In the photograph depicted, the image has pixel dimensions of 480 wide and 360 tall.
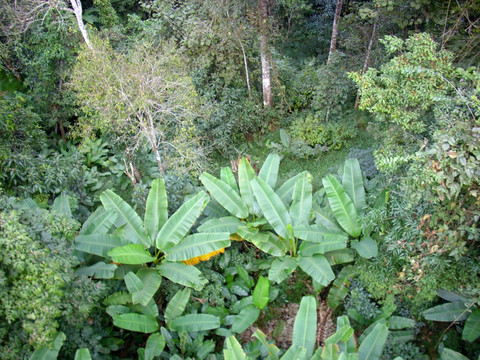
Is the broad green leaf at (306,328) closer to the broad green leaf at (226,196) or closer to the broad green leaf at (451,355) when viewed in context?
the broad green leaf at (451,355)

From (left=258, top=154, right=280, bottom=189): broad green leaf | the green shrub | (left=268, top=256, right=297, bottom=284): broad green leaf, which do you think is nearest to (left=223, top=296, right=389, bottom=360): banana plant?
(left=268, top=256, right=297, bottom=284): broad green leaf

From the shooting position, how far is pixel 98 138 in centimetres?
1059

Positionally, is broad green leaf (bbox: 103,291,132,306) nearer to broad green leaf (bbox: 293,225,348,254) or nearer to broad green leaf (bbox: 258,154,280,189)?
broad green leaf (bbox: 293,225,348,254)

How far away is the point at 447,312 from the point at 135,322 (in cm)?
485

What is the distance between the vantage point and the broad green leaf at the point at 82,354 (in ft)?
15.0

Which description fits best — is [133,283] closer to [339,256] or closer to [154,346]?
[154,346]

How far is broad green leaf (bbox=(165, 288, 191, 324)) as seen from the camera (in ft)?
Answer: 18.7

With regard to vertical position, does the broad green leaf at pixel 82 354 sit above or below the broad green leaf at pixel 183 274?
above

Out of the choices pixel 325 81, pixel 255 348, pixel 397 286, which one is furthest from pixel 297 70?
pixel 255 348

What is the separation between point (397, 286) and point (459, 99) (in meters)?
2.97

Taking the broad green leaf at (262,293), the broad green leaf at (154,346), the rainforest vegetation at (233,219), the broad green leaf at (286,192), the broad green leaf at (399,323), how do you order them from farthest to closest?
1. the broad green leaf at (286,192)
2. the broad green leaf at (262,293)
3. the broad green leaf at (399,323)
4. the broad green leaf at (154,346)
5. the rainforest vegetation at (233,219)

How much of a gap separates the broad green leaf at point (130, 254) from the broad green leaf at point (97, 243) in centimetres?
37

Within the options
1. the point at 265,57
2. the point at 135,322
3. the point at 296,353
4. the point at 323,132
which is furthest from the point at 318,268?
the point at 265,57

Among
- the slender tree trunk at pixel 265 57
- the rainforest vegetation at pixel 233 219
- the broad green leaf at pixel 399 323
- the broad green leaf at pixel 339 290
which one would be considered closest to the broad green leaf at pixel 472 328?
the rainforest vegetation at pixel 233 219
